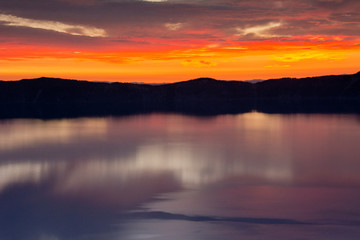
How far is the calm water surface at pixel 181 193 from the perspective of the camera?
8750 millimetres

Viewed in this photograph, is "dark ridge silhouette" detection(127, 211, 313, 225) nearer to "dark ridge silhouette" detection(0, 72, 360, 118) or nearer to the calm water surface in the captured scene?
the calm water surface

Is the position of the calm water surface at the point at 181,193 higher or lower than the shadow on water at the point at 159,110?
lower

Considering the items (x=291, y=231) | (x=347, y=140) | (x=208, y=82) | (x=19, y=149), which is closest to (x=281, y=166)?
(x=291, y=231)

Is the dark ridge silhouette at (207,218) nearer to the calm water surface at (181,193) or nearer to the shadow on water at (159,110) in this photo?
the calm water surface at (181,193)

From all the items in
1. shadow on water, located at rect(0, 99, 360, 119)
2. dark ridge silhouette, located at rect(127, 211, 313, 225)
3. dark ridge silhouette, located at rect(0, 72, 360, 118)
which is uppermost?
dark ridge silhouette, located at rect(0, 72, 360, 118)

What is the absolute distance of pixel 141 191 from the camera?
39.9 ft

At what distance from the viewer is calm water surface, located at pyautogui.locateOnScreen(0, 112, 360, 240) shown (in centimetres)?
875

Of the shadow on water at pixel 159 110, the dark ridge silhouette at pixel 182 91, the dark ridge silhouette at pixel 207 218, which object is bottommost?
the dark ridge silhouette at pixel 207 218

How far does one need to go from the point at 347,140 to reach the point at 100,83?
419 ft

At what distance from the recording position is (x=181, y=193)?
11.7 metres

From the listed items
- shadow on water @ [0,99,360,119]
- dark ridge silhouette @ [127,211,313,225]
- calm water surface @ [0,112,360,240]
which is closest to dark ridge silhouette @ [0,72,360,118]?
shadow on water @ [0,99,360,119]

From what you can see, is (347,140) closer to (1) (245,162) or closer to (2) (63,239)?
(1) (245,162)

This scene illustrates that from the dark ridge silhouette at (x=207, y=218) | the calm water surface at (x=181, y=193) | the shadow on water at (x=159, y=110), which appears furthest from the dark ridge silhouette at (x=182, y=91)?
the dark ridge silhouette at (x=207, y=218)

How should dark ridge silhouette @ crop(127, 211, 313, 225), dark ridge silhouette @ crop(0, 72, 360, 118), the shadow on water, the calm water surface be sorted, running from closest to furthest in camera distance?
the calm water surface → dark ridge silhouette @ crop(127, 211, 313, 225) → the shadow on water → dark ridge silhouette @ crop(0, 72, 360, 118)
